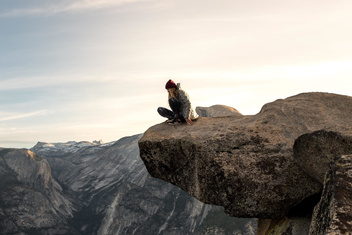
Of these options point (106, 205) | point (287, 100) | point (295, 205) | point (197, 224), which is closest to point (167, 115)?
point (287, 100)

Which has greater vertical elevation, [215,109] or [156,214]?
[215,109]

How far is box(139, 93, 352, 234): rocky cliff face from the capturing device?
1130 centimetres

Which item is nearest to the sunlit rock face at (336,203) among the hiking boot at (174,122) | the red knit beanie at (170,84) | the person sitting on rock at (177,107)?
the person sitting on rock at (177,107)

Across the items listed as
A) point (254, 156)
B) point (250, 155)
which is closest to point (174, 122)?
point (250, 155)

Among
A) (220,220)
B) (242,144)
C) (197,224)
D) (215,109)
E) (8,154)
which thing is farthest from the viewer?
(8,154)

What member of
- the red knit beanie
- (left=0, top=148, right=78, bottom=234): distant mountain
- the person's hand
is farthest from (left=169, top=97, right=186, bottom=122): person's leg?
(left=0, top=148, right=78, bottom=234): distant mountain

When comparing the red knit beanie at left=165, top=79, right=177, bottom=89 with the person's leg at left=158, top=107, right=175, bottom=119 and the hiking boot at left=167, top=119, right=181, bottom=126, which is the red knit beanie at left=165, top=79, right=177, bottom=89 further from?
the hiking boot at left=167, top=119, right=181, bottom=126

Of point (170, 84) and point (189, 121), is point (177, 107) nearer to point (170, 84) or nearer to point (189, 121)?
point (189, 121)

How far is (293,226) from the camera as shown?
11.5m

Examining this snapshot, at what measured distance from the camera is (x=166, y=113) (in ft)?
53.3

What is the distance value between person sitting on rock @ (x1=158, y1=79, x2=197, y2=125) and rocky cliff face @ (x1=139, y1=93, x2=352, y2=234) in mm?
868

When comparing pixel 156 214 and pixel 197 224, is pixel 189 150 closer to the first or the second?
pixel 197 224

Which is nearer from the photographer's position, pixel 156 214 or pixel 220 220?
pixel 220 220

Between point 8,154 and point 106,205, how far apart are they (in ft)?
249
